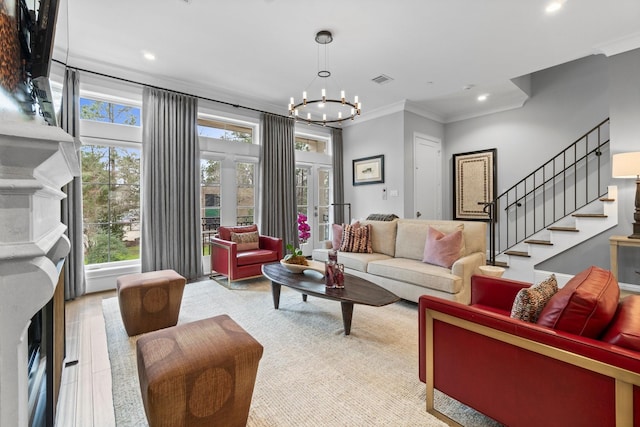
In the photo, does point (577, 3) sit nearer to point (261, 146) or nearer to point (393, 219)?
point (393, 219)

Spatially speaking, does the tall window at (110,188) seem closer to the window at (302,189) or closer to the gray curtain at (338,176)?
the window at (302,189)

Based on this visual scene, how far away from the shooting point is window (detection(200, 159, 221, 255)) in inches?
189

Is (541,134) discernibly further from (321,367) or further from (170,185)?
(170,185)

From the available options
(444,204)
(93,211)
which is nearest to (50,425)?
(93,211)

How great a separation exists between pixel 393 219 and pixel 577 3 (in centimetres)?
294

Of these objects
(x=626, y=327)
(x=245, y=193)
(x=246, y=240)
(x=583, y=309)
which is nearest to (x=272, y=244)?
(x=246, y=240)

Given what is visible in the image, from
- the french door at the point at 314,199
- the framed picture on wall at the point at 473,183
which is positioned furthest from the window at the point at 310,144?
the framed picture on wall at the point at 473,183

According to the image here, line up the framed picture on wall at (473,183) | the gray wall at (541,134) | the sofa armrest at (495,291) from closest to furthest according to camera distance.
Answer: the sofa armrest at (495,291) < the gray wall at (541,134) < the framed picture on wall at (473,183)

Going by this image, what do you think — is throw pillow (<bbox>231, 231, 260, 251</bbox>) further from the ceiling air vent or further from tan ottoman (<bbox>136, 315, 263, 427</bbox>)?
the ceiling air vent

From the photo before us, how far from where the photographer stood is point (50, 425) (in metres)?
1.39

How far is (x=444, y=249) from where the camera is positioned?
3328 millimetres

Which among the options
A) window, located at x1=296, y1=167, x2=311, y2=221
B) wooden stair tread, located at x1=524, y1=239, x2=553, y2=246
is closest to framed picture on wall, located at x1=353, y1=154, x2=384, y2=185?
window, located at x1=296, y1=167, x2=311, y2=221

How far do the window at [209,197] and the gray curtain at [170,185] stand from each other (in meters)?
0.27

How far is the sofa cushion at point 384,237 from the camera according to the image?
4.19 m
